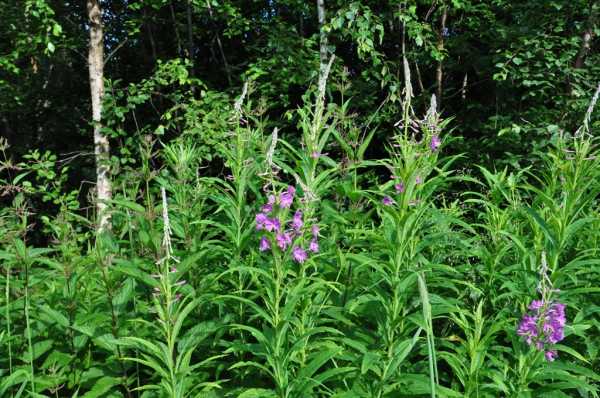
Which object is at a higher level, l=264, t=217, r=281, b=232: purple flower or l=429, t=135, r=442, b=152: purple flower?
l=429, t=135, r=442, b=152: purple flower

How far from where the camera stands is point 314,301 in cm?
261

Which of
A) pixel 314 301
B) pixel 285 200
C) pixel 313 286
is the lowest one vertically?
pixel 314 301

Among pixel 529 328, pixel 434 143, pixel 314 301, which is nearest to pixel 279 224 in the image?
pixel 314 301

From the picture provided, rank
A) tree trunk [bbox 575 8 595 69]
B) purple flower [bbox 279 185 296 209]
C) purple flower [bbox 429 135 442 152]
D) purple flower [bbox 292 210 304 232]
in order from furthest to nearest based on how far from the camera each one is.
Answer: tree trunk [bbox 575 8 595 69] → purple flower [bbox 429 135 442 152] → purple flower [bbox 292 210 304 232] → purple flower [bbox 279 185 296 209]

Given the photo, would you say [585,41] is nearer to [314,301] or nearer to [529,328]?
[529,328]

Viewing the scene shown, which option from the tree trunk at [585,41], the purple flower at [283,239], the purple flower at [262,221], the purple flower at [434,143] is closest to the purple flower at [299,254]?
the purple flower at [283,239]

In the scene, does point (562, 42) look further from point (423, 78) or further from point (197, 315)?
point (197, 315)

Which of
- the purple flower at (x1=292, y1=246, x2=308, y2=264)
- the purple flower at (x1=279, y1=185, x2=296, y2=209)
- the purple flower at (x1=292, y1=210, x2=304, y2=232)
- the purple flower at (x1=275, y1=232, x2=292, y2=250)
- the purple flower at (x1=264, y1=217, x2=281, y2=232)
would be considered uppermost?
the purple flower at (x1=279, y1=185, x2=296, y2=209)

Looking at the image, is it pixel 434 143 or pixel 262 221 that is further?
pixel 434 143

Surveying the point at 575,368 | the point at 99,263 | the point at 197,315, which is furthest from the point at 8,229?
the point at 575,368

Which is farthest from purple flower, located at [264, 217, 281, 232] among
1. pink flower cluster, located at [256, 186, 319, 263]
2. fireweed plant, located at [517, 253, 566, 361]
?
fireweed plant, located at [517, 253, 566, 361]

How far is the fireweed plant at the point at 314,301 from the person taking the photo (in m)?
2.30

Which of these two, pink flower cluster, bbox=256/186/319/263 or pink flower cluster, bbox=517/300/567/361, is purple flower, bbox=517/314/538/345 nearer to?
pink flower cluster, bbox=517/300/567/361

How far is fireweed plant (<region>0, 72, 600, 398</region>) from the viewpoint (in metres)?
2.30
